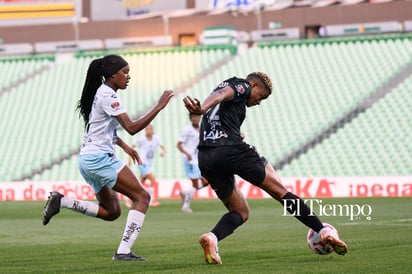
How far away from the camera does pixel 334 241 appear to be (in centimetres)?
1056

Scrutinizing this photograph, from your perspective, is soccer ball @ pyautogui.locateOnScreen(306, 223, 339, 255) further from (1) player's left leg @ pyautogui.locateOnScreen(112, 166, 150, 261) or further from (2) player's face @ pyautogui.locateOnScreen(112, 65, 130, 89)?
(2) player's face @ pyautogui.locateOnScreen(112, 65, 130, 89)

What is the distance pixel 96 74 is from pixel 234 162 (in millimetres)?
2013

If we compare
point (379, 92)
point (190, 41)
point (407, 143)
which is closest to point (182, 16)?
point (190, 41)

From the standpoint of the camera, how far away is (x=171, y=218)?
66.3 ft

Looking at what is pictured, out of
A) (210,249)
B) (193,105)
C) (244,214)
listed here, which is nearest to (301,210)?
(244,214)

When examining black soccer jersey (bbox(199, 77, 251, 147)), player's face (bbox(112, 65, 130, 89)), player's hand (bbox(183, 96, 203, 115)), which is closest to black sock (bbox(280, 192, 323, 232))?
black soccer jersey (bbox(199, 77, 251, 147))

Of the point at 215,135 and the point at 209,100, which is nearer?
the point at 209,100

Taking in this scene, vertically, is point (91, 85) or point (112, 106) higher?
point (91, 85)

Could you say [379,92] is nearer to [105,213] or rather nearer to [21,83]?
[21,83]

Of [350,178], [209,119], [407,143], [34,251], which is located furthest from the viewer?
[407,143]

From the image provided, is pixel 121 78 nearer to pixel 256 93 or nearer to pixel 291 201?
pixel 256 93

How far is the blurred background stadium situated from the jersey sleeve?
22.0 meters

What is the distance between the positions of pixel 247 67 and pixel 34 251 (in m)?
28.3

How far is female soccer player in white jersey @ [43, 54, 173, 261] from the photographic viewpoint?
11172 mm
